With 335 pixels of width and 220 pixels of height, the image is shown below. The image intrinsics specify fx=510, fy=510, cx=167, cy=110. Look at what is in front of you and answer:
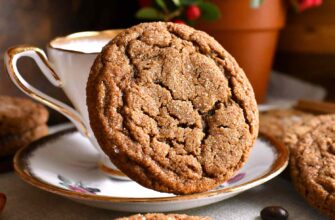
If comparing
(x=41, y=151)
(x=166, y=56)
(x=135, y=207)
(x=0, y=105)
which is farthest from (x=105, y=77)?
(x=0, y=105)

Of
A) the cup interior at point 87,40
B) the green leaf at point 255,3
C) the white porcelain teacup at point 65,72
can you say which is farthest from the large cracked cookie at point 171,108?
the green leaf at point 255,3

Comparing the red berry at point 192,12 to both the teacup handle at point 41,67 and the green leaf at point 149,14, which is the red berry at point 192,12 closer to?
the green leaf at point 149,14

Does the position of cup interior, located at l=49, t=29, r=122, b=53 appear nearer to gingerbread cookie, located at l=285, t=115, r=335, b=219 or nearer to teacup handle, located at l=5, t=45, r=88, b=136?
teacup handle, located at l=5, t=45, r=88, b=136

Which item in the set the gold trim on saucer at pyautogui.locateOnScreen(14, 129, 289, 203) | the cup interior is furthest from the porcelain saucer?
the cup interior

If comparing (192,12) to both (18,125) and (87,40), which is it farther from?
(18,125)

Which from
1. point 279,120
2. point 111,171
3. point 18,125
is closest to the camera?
point 111,171

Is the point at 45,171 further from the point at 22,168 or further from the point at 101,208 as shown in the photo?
the point at 101,208

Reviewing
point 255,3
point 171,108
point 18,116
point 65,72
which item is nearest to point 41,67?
point 65,72
